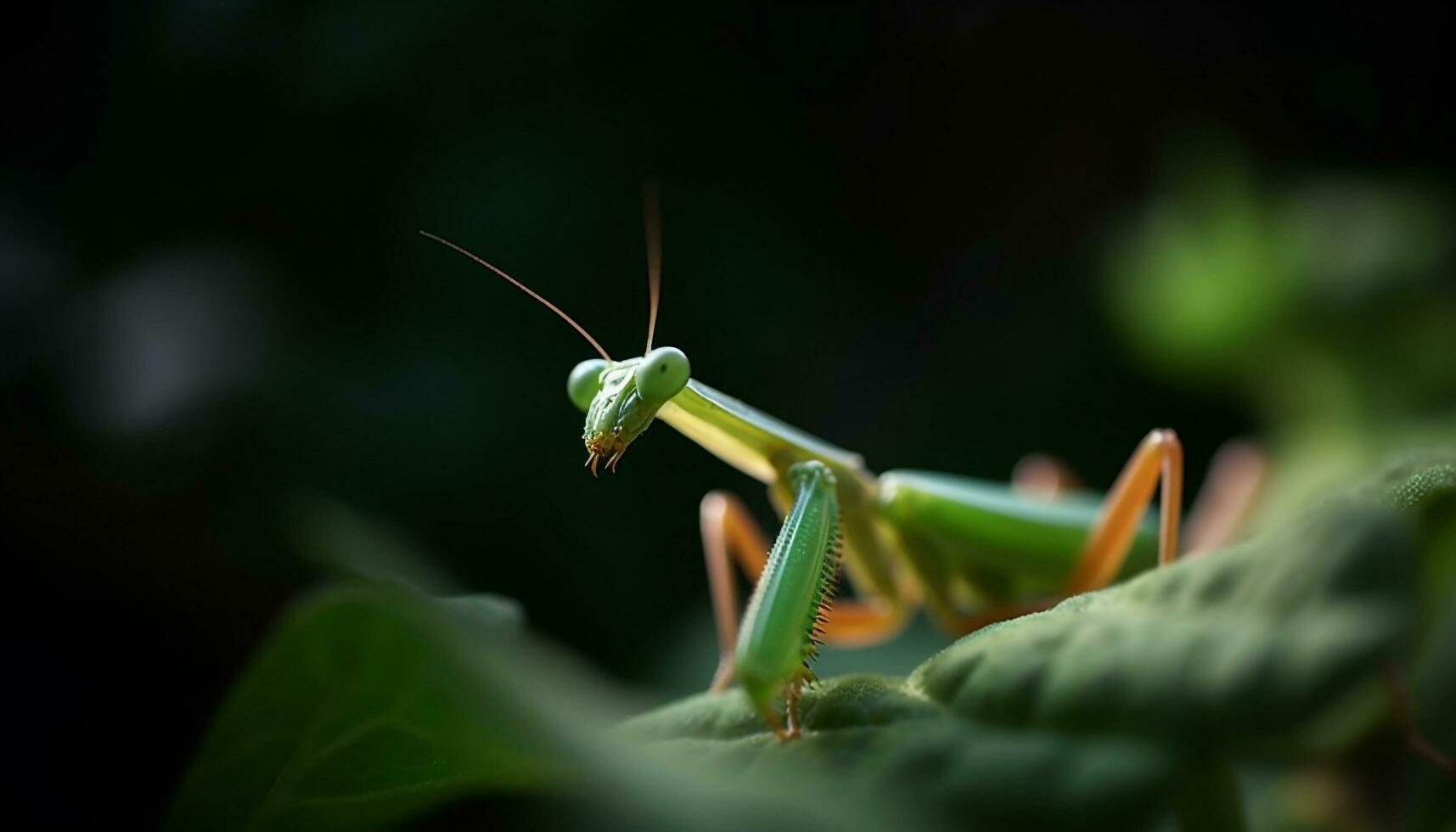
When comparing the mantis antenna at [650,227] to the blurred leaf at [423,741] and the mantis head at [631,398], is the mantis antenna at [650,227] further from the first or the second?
the blurred leaf at [423,741]

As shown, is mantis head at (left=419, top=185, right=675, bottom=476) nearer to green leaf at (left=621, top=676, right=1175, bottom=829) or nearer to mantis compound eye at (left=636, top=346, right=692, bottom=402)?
mantis compound eye at (left=636, top=346, right=692, bottom=402)

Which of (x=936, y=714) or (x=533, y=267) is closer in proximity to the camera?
(x=936, y=714)

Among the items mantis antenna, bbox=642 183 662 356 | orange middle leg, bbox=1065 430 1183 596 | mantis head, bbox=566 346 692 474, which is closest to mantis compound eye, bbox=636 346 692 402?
mantis head, bbox=566 346 692 474

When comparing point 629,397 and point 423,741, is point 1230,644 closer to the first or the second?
point 423,741

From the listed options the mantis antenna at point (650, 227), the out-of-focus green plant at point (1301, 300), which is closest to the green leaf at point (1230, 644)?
the mantis antenna at point (650, 227)

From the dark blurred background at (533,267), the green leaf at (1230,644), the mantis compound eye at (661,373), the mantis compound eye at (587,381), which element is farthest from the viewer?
the dark blurred background at (533,267)

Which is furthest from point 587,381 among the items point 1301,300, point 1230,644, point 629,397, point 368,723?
point 1301,300

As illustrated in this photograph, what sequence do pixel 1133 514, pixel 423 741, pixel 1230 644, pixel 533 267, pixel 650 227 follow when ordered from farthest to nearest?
1. pixel 533 267
2. pixel 650 227
3. pixel 1133 514
4. pixel 423 741
5. pixel 1230 644

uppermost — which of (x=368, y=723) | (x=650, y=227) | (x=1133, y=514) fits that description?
(x=650, y=227)
